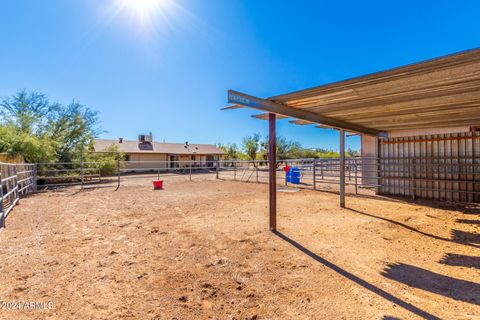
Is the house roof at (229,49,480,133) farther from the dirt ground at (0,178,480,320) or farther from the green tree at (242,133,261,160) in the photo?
the green tree at (242,133,261,160)

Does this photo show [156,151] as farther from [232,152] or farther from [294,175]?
[294,175]

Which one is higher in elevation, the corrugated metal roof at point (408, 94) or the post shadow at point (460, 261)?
the corrugated metal roof at point (408, 94)

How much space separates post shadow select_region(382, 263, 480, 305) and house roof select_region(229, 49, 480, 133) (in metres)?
2.09

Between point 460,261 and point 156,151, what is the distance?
2256 centimetres

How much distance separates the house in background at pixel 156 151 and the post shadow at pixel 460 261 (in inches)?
694

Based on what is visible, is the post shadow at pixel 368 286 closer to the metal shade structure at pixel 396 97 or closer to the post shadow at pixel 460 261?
the post shadow at pixel 460 261

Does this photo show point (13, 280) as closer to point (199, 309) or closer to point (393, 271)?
point (199, 309)

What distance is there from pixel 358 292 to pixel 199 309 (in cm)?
142

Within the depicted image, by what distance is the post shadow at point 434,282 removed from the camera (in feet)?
6.34

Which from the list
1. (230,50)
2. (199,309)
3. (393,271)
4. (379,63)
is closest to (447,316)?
(393,271)

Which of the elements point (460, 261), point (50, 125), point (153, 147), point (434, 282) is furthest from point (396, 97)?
point (153, 147)

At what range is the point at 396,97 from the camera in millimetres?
3381

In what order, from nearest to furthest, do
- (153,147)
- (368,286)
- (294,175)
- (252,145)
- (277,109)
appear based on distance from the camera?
(368,286) < (277,109) < (294,175) < (153,147) < (252,145)

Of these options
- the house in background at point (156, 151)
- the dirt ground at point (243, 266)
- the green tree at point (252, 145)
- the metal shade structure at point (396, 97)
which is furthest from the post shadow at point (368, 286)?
the green tree at point (252, 145)
